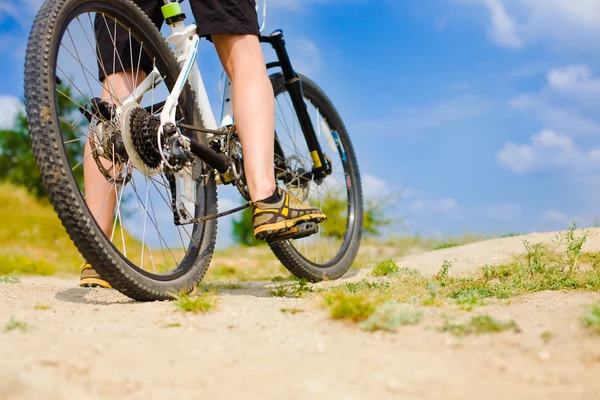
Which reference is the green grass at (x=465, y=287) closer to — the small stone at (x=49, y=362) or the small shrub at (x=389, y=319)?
the small shrub at (x=389, y=319)

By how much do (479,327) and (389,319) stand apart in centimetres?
27

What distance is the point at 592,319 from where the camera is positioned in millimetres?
1686

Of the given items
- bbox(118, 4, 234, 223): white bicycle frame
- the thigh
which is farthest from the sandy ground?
the thigh

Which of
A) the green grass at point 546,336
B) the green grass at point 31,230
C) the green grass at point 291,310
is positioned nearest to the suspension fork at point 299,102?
the green grass at point 291,310

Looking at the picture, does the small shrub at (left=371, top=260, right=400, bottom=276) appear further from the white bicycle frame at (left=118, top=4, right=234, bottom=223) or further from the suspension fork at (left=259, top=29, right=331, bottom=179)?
the white bicycle frame at (left=118, top=4, right=234, bottom=223)

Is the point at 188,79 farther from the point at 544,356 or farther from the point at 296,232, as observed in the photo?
the point at 544,356

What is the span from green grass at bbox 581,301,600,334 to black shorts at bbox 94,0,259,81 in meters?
1.92

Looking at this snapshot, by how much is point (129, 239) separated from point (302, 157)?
469 inches

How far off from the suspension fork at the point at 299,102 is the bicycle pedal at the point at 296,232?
1.35m

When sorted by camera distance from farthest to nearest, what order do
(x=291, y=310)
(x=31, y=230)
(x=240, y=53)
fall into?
(x=31, y=230)
(x=240, y=53)
(x=291, y=310)

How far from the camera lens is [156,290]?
2.60 meters

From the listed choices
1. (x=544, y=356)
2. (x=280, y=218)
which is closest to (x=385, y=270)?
(x=280, y=218)

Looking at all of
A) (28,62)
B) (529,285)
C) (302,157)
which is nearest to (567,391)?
(529,285)

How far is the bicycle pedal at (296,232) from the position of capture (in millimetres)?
2771
